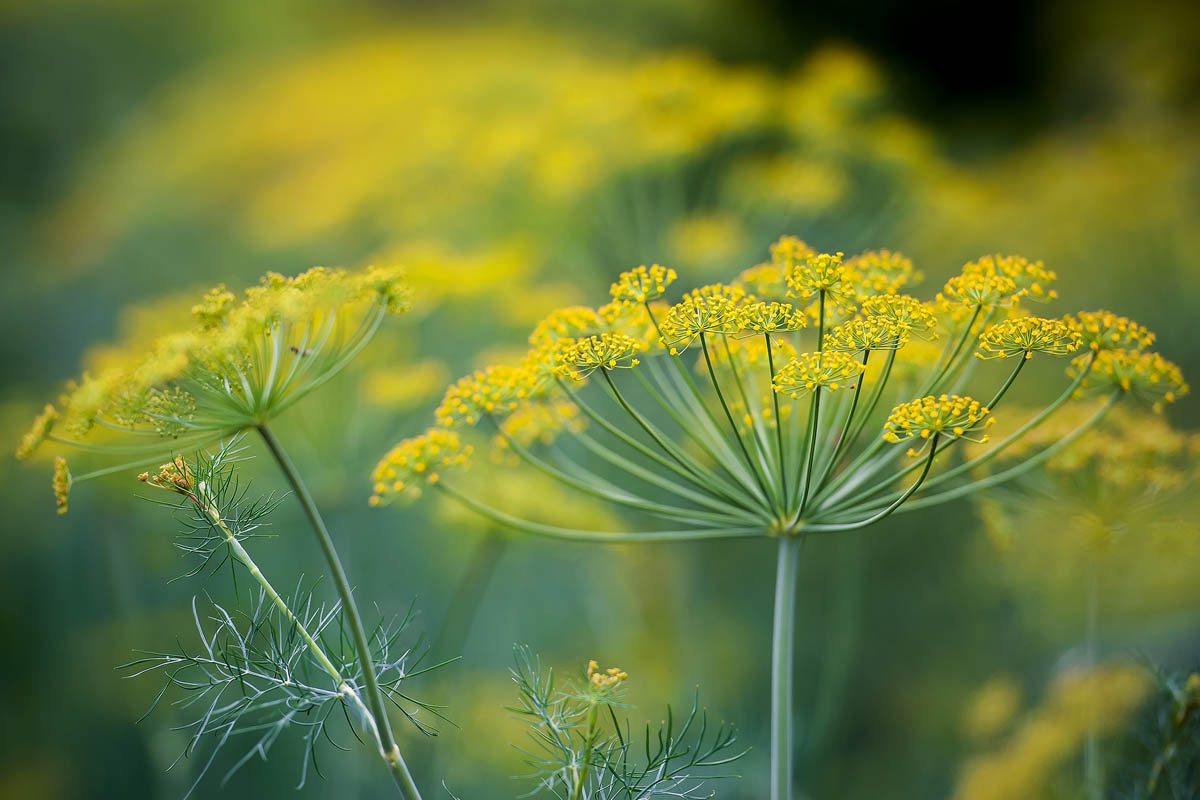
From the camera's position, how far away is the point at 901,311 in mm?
702

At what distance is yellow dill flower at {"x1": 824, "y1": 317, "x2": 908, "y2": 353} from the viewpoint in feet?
2.27

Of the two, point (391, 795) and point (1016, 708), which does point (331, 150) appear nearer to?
point (391, 795)

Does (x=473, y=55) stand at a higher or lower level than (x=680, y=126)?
higher

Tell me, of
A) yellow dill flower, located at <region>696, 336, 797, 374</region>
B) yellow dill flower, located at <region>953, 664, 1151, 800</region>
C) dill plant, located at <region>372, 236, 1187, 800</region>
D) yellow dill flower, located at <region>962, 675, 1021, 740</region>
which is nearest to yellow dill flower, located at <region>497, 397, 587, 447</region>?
dill plant, located at <region>372, 236, 1187, 800</region>

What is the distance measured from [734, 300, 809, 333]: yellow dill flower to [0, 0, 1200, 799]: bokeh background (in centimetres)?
80

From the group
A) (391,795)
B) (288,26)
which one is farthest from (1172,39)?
(391,795)

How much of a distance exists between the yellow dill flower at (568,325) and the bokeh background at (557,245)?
595 mm

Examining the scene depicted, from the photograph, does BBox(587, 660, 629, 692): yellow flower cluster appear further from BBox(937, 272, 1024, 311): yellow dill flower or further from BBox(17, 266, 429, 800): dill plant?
BBox(937, 272, 1024, 311): yellow dill flower

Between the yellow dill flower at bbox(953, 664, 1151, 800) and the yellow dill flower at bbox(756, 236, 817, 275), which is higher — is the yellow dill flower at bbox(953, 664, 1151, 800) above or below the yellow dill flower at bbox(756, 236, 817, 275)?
below

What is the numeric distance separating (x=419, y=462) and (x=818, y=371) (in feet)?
1.24

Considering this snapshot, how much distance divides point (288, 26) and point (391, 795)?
186 cm

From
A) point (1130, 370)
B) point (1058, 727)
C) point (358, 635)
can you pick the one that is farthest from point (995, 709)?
point (358, 635)

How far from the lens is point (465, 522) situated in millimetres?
1437

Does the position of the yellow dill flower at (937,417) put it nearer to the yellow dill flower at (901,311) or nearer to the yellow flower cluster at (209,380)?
the yellow dill flower at (901,311)
